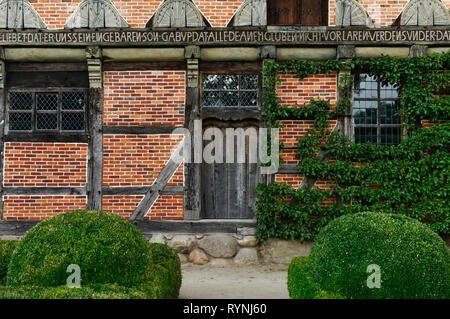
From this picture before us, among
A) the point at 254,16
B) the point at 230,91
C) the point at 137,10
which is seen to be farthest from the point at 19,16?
the point at 254,16

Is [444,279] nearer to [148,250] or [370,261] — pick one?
[370,261]

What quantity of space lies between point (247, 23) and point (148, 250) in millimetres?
4852

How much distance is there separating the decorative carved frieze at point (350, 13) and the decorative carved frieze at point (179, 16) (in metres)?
2.41

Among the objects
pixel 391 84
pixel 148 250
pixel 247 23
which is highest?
pixel 247 23

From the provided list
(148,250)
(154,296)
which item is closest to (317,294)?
(154,296)

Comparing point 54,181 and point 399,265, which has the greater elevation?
point 54,181

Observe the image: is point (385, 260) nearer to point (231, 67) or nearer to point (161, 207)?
point (161, 207)

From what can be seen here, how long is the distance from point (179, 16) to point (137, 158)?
2.61 meters

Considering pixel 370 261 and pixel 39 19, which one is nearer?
pixel 370 261

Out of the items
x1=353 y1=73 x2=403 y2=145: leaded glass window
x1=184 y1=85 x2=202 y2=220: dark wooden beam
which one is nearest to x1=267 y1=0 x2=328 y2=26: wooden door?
x1=353 y1=73 x2=403 y2=145: leaded glass window

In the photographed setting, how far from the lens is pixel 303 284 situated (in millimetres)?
3605

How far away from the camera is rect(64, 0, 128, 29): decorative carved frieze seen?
7.20 m
